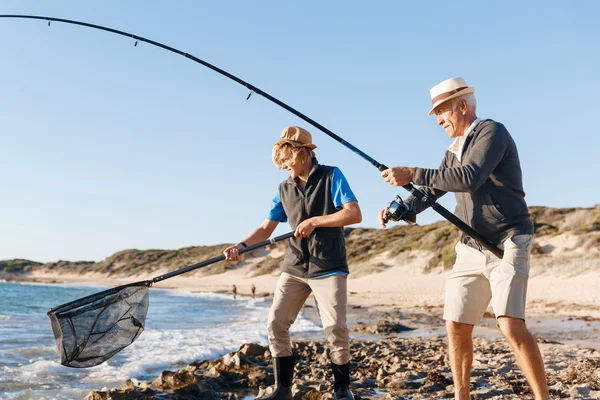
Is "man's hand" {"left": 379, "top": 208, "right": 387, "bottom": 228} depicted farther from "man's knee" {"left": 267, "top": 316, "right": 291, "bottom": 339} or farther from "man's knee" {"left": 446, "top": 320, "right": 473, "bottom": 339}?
"man's knee" {"left": 267, "top": 316, "right": 291, "bottom": 339}

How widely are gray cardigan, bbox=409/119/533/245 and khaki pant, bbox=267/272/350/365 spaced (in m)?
1.10

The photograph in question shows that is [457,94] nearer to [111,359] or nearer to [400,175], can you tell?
[400,175]

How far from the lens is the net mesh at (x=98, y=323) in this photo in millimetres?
4273

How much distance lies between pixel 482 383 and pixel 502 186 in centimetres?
283

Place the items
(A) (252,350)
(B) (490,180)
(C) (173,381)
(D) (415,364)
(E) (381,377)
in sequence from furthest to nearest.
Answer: (A) (252,350) → (D) (415,364) → (E) (381,377) → (C) (173,381) → (B) (490,180)

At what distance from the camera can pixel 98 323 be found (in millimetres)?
4469

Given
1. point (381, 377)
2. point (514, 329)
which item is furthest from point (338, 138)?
point (381, 377)

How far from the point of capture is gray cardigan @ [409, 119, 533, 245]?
342cm

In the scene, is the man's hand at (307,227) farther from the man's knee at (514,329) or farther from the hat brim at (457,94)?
the man's knee at (514,329)

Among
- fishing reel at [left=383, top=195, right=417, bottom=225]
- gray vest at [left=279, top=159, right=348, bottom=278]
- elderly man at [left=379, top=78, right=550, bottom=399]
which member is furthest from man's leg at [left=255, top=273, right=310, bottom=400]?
elderly man at [left=379, top=78, right=550, bottom=399]

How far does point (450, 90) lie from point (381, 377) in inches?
141

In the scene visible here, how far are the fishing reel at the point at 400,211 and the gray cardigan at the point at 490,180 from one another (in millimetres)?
445

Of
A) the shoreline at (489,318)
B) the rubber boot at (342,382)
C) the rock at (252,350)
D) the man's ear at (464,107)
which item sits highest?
the man's ear at (464,107)

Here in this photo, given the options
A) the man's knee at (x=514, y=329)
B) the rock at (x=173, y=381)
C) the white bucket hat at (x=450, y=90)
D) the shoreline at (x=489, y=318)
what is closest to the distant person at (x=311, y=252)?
the white bucket hat at (x=450, y=90)
